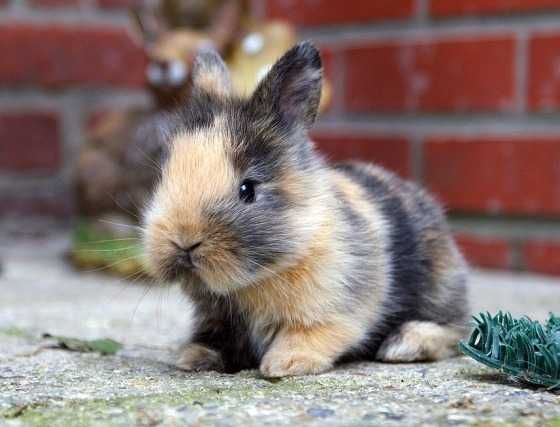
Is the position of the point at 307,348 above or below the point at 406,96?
below

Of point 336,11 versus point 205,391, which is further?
point 336,11

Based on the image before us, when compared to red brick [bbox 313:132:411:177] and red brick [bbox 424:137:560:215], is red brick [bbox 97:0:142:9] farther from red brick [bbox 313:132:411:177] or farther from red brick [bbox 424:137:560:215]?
red brick [bbox 424:137:560:215]

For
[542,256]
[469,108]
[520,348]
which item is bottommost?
[520,348]

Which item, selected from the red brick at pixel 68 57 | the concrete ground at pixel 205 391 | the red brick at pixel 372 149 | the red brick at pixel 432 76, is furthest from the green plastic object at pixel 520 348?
the red brick at pixel 68 57

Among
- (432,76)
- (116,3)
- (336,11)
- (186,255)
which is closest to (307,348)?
(186,255)

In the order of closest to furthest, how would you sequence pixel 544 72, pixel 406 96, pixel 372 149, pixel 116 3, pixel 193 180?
pixel 193 180
pixel 544 72
pixel 406 96
pixel 372 149
pixel 116 3

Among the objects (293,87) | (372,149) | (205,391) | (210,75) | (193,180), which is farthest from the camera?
(372,149)

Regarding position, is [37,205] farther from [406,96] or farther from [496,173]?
[496,173]

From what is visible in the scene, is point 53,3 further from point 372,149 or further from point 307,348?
point 307,348

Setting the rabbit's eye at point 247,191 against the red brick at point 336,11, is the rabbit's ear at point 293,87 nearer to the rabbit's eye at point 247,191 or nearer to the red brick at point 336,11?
the rabbit's eye at point 247,191
